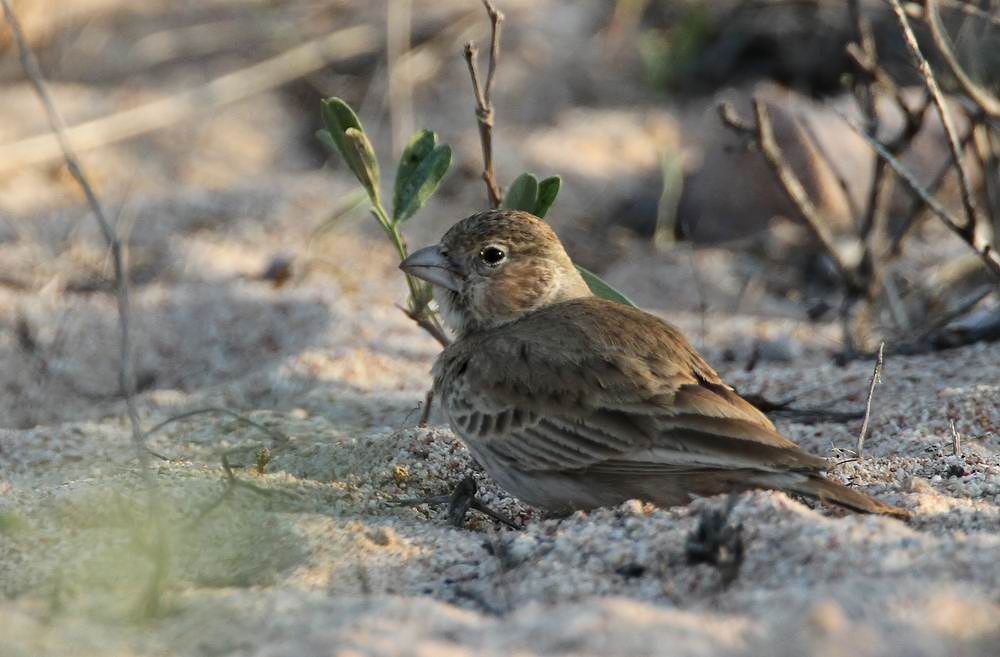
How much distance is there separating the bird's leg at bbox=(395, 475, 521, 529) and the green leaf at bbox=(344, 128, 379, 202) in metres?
1.04

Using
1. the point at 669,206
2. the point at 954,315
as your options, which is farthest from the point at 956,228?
the point at 669,206

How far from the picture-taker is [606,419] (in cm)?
323

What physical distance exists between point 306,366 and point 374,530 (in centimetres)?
165

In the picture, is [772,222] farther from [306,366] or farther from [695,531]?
[695,531]

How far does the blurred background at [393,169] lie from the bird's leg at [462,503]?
1013 mm

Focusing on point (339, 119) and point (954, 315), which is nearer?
point (339, 119)

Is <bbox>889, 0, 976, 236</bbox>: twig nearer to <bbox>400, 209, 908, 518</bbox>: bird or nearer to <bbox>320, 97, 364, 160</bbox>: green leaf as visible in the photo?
<bbox>400, 209, 908, 518</bbox>: bird

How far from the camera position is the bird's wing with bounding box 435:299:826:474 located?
3.08 metres

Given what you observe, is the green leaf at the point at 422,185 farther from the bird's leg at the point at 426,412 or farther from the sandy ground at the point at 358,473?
the sandy ground at the point at 358,473

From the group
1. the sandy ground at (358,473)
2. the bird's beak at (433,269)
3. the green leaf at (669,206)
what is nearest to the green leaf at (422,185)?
the bird's beak at (433,269)

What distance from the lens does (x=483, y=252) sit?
3949mm

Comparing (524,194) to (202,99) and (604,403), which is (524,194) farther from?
(202,99)

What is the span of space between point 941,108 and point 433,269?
1.63m

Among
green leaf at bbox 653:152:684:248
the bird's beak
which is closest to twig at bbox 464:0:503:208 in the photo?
the bird's beak
